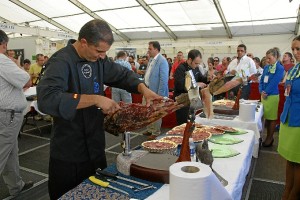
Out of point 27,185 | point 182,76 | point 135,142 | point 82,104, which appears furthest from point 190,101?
point 135,142

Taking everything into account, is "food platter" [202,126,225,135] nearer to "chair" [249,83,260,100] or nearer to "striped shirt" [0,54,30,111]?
"striped shirt" [0,54,30,111]

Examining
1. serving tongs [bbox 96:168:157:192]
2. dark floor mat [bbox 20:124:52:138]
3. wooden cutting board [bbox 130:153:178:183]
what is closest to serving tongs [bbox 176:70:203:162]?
wooden cutting board [bbox 130:153:178:183]

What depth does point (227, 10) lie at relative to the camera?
32.2 feet

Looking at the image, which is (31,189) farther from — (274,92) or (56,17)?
(56,17)

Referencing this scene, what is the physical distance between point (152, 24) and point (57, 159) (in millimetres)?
11266

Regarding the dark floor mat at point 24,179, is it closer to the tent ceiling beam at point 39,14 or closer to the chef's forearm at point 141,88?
the chef's forearm at point 141,88

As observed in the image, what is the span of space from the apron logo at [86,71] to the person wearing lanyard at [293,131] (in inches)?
64.8

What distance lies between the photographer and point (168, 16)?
436 inches

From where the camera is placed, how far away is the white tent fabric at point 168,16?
31.4 ft

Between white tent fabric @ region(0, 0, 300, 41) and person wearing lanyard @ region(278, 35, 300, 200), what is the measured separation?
7.57m

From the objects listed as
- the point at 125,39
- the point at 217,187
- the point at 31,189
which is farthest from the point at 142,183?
the point at 125,39

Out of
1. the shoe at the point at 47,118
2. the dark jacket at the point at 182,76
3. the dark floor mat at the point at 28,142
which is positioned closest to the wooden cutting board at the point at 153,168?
the dark jacket at the point at 182,76

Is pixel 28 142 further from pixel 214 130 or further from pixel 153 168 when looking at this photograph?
pixel 153 168

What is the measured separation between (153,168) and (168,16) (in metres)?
10.5
